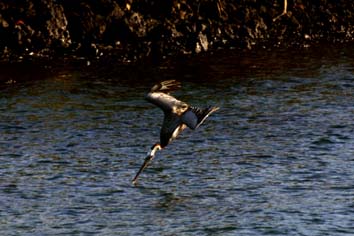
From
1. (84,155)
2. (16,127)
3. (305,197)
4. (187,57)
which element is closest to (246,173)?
(305,197)

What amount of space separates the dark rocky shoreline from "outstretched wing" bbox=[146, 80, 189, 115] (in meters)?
15.6

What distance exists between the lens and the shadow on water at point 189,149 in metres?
21.1

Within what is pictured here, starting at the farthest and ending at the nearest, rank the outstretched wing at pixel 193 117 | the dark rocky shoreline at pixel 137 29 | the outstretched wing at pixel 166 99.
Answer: the dark rocky shoreline at pixel 137 29, the outstretched wing at pixel 166 99, the outstretched wing at pixel 193 117

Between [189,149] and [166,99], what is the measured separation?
6.10 m

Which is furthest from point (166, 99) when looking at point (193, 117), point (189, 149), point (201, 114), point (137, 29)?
point (137, 29)

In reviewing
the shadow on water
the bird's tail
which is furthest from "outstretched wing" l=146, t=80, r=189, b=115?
the shadow on water

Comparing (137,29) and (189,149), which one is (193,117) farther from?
(137,29)

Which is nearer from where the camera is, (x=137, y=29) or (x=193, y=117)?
(x=193, y=117)

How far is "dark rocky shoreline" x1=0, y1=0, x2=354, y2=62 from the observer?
36.1 meters

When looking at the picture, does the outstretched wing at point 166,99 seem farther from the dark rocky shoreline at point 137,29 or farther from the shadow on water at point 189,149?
the dark rocky shoreline at point 137,29

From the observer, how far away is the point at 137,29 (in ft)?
121

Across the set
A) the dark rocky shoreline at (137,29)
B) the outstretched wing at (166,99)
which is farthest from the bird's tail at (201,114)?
the dark rocky shoreline at (137,29)

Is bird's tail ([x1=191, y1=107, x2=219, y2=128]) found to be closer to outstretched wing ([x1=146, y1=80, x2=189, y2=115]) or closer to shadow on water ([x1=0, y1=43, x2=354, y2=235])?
outstretched wing ([x1=146, y1=80, x2=189, y2=115])

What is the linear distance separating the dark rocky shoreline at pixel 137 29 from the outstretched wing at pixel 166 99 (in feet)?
51.1
